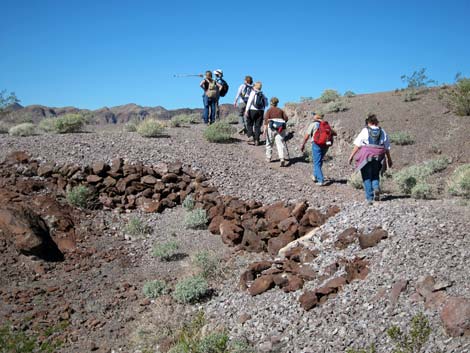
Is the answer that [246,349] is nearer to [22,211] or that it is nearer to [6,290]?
[6,290]

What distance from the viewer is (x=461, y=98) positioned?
1589 cm

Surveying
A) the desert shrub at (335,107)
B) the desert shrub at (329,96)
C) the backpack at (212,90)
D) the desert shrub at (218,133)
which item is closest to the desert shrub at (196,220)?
the desert shrub at (218,133)

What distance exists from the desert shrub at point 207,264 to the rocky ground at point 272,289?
228 millimetres

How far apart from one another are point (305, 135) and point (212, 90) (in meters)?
4.53

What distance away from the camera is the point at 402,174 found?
1172 cm

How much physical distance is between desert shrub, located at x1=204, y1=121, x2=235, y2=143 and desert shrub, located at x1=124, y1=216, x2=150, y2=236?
4976 millimetres

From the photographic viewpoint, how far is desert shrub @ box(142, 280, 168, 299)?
312 inches

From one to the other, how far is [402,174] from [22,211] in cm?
844

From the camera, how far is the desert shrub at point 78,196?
10625mm

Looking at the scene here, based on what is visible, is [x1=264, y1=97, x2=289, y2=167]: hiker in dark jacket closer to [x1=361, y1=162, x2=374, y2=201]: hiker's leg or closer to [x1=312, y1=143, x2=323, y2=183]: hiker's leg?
[x1=312, y1=143, x2=323, y2=183]: hiker's leg

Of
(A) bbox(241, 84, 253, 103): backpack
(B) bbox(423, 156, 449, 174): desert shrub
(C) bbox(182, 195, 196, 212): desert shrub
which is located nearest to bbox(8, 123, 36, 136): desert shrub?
(C) bbox(182, 195, 196, 212): desert shrub

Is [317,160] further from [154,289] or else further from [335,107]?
[335,107]

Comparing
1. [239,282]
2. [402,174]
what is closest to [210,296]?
[239,282]

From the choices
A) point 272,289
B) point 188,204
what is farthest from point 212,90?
point 272,289
